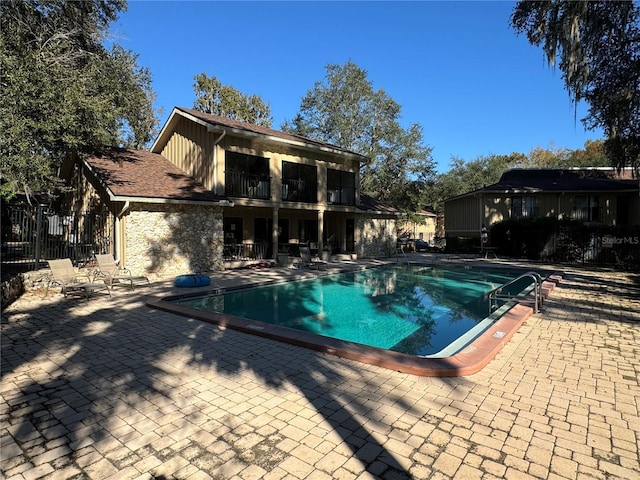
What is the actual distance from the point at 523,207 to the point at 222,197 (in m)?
20.4

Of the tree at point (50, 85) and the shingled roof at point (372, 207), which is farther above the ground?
the tree at point (50, 85)

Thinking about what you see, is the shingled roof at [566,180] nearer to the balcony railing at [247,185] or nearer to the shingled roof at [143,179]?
the balcony railing at [247,185]

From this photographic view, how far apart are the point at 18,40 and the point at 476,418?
16.9m

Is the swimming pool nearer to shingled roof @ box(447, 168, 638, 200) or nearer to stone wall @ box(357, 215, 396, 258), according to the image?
stone wall @ box(357, 215, 396, 258)

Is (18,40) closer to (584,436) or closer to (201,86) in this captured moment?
(584,436)

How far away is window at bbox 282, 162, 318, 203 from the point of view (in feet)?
64.7

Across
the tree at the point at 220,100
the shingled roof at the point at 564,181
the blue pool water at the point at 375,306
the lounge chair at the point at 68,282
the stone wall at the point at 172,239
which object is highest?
the tree at the point at 220,100

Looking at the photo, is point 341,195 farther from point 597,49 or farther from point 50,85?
point 50,85

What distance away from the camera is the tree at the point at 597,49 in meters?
12.7

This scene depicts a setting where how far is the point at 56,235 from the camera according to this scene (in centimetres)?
1513

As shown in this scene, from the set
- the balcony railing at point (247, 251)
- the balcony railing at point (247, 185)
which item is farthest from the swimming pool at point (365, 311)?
the balcony railing at point (247, 185)

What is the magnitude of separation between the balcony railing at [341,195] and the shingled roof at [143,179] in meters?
7.71

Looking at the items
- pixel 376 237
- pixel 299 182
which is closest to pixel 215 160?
pixel 299 182

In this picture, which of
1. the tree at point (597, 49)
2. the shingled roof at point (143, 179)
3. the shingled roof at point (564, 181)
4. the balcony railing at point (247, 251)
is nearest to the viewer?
the tree at point (597, 49)
